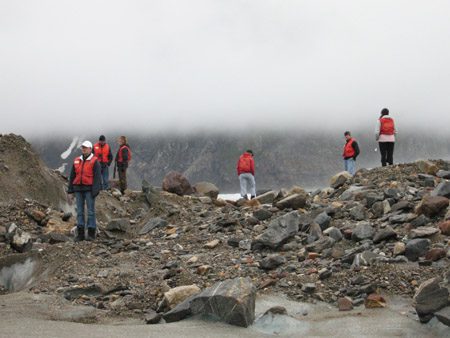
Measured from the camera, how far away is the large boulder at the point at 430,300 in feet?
24.1

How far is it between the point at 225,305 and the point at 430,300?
2.70 metres

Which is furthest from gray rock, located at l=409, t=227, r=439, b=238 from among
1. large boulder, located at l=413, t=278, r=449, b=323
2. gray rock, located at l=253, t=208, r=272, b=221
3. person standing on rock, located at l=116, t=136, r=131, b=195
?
person standing on rock, located at l=116, t=136, r=131, b=195

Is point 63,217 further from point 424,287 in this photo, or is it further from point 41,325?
point 424,287

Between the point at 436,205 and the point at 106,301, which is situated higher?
the point at 436,205

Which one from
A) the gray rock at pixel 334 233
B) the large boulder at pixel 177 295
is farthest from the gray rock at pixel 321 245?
the large boulder at pixel 177 295

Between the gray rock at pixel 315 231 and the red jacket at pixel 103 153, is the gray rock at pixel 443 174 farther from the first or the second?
the red jacket at pixel 103 153

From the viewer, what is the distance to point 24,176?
19656 mm

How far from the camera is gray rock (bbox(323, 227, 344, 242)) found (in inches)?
449

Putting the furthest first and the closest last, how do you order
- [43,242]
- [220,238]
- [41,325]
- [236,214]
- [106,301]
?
[236,214], [43,242], [220,238], [106,301], [41,325]

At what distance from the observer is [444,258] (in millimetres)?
9414

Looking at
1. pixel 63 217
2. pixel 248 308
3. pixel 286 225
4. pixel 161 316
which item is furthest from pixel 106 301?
pixel 63 217

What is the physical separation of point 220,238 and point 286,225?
1.92 m

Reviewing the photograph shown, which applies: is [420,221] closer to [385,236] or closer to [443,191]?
[385,236]

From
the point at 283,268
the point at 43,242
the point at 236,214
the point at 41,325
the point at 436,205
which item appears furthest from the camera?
the point at 236,214
